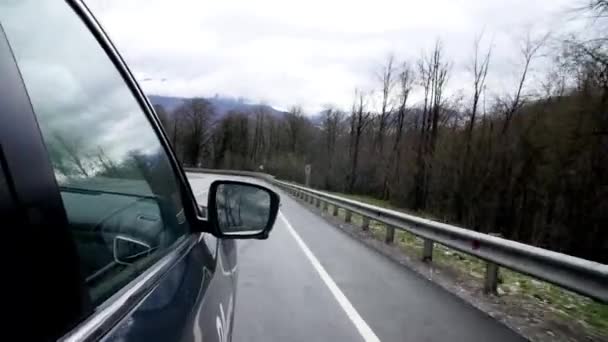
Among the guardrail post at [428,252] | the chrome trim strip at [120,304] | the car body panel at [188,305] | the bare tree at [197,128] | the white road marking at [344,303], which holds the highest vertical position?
the bare tree at [197,128]

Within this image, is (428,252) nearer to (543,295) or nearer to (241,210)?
(543,295)

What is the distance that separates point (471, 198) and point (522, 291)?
39.3m

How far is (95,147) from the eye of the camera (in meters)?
1.58

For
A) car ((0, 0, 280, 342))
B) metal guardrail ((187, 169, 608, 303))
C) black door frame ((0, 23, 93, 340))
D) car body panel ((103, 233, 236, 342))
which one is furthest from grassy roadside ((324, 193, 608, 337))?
black door frame ((0, 23, 93, 340))

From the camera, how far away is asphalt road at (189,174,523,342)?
4.64m

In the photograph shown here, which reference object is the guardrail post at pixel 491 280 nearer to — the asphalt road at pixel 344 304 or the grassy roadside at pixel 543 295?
the grassy roadside at pixel 543 295

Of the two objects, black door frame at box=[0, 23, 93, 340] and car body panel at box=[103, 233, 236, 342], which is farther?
car body panel at box=[103, 233, 236, 342]

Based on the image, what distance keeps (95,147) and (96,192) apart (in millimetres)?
238

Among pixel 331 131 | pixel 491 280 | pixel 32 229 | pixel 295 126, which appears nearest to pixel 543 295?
pixel 491 280

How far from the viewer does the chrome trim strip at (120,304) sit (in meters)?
1.02

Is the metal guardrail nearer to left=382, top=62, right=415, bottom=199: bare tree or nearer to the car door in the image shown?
the car door

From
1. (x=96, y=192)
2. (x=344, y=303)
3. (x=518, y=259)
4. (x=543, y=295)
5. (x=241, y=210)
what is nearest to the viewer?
(x=96, y=192)

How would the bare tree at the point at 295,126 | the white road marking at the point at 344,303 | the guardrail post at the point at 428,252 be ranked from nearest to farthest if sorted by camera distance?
the white road marking at the point at 344,303 < the guardrail post at the point at 428,252 < the bare tree at the point at 295,126

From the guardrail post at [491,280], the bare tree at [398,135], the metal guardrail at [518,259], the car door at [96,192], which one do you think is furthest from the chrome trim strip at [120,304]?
the bare tree at [398,135]
